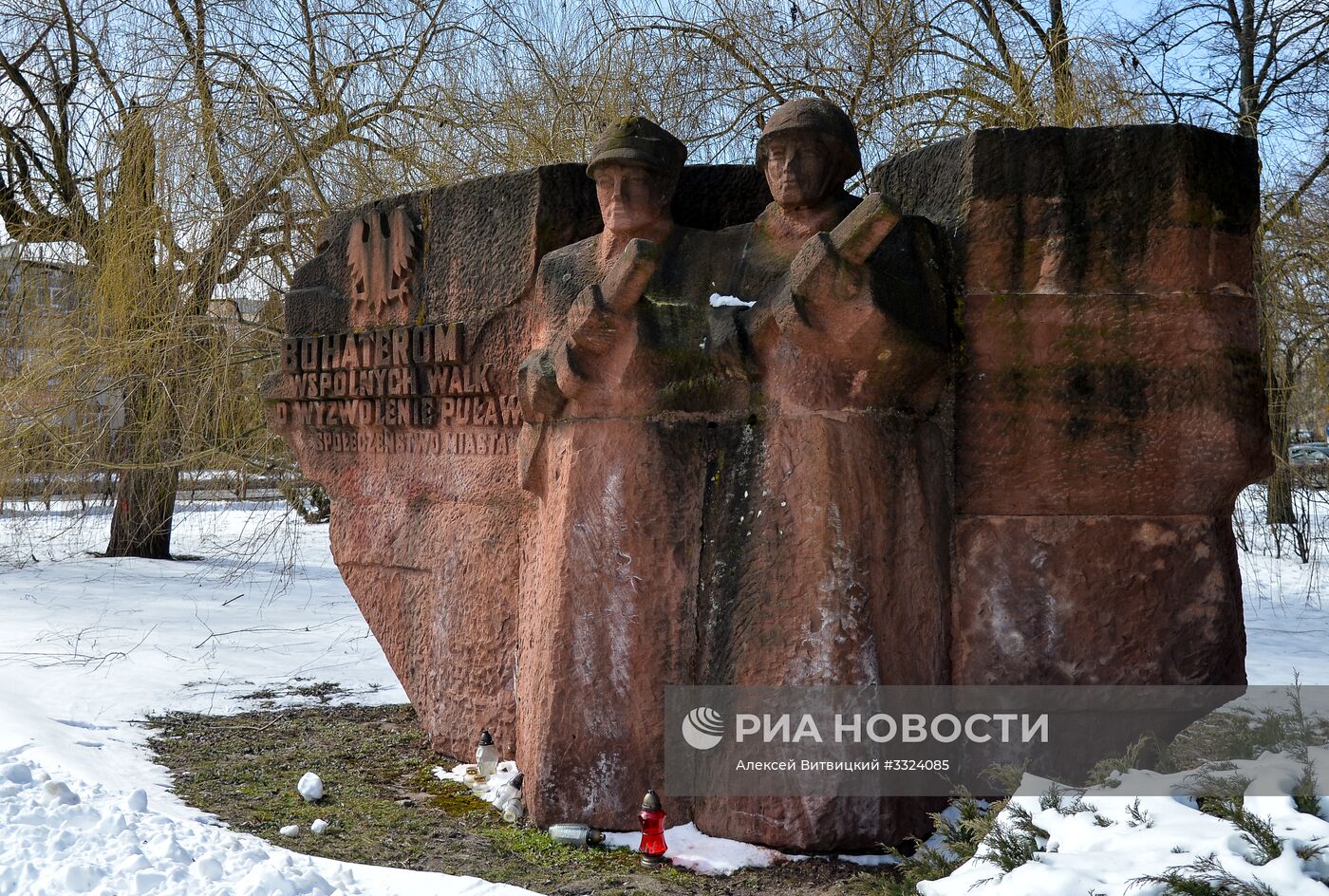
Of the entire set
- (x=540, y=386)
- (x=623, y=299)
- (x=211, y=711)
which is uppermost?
(x=623, y=299)

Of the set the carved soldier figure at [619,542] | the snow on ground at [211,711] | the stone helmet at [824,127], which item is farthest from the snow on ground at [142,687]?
the stone helmet at [824,127]

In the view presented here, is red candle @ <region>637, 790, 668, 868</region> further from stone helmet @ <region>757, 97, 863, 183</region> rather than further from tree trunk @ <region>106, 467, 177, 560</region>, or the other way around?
tree trunk @ <region>106, 467, 177, 560</region>

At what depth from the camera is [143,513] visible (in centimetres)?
937

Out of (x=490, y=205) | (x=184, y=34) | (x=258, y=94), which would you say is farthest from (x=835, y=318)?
(x=184, y=34)

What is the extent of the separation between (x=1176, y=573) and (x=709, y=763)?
1400 mm

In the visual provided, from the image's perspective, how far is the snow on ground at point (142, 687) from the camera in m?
3.24

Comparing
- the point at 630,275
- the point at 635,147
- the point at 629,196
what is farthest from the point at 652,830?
the point at 635,147

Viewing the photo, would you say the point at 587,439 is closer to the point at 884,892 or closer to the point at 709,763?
the point at 709,763

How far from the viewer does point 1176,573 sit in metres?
3.53

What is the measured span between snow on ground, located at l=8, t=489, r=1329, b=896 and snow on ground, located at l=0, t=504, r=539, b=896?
10 millimetres

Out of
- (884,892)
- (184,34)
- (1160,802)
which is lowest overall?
(884,892)

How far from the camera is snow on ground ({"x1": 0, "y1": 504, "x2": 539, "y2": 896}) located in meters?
3.24

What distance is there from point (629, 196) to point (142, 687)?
3.92 metres

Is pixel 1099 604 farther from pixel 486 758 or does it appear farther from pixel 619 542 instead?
pixel 486 758
